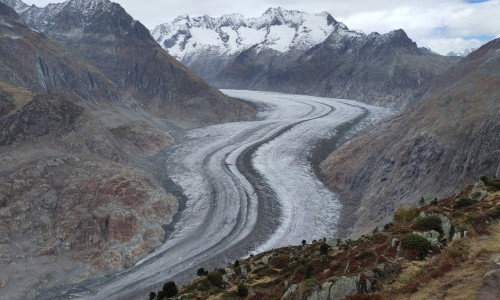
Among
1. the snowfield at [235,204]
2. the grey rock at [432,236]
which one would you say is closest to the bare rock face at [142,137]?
the snowfield at [235,204]

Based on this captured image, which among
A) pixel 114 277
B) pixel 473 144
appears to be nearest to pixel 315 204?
pixel 473 144

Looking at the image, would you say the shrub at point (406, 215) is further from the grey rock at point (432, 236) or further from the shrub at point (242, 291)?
the shrub at point (242, 291)

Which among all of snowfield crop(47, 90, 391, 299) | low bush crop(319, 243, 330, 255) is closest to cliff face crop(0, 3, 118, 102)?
snowfield crop(47, 90, 391, 299)

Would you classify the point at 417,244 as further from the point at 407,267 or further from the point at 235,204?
the point at 235,204

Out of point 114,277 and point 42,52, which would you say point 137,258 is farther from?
point 42,52

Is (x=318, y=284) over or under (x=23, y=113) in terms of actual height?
under

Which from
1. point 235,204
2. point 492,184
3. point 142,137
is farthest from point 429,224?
point 142,137
